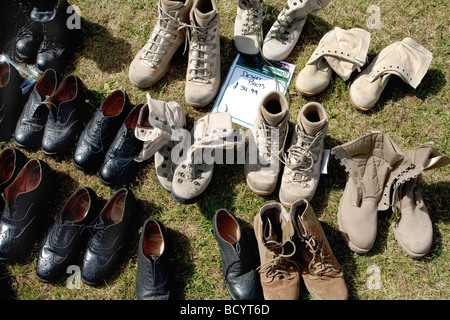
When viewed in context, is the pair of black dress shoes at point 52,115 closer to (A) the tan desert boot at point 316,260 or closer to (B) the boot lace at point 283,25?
(B) the boot lace at point 283,25

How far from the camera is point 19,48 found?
11.0 ft

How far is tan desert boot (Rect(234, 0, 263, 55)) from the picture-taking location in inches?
123

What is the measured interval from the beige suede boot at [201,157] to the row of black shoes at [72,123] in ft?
1.56

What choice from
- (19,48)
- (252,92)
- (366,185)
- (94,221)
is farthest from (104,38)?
(366,185)

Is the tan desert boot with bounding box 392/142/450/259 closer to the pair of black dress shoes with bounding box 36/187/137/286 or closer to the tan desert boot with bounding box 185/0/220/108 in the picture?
the tan desert boot with bounding box 185/0/220/108

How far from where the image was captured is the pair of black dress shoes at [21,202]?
9.20 ft

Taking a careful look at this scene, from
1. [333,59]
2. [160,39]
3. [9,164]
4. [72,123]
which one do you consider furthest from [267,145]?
[9,164]

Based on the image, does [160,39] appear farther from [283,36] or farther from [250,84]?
[283,36]

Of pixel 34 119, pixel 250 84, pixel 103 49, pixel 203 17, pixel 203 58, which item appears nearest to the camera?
pixel 203 17

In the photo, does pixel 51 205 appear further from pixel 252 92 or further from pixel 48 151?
pixel 252 92

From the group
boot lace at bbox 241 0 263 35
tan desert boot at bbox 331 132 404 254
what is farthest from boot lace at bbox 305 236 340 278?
boot lace at bbox 241 0 263 35

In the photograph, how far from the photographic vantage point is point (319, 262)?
260 centimetres

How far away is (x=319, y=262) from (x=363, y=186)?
685mm

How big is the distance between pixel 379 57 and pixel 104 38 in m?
2.55
